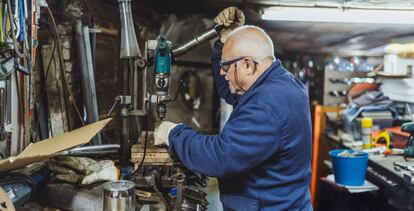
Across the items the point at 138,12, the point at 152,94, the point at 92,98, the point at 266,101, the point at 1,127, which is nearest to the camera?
the point at 266,101

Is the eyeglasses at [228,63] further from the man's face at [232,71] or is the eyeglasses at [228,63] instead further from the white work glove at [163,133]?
the white work glove at [163,133]

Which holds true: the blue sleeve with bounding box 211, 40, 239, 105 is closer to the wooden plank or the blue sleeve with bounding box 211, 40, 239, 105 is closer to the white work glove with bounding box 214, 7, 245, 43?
the white work glove with bounding box 214, 7, 245, 43

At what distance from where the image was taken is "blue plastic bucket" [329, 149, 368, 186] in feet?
11.4

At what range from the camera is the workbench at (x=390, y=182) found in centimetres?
303

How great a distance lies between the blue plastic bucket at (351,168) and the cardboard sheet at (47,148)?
7.59ft

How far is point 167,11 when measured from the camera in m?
4.48

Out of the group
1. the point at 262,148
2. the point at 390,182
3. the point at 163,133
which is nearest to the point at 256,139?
the point at 262,148

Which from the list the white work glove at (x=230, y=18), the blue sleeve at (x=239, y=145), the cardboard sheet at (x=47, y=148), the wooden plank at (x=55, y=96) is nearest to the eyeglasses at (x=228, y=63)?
the blue sleeve at (x=239, y=145)

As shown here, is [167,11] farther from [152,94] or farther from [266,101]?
[266,101]

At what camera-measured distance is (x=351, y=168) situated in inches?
139

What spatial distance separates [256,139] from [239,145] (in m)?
0.08

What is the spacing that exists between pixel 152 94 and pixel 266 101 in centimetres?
82

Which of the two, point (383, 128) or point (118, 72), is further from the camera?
point (383, 128)

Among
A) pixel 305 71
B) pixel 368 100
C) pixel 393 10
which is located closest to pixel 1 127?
pixel 393 10
